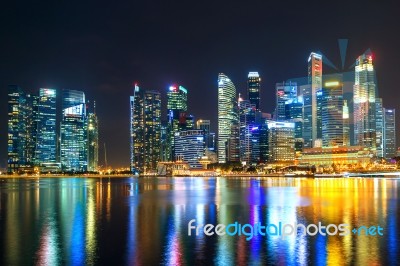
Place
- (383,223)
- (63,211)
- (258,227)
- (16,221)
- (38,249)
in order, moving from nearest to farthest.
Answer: (38,249)
(258,227)
(383,223)
(16,221)
(63,211)

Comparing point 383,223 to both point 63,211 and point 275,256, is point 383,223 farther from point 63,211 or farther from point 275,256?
point 63,211

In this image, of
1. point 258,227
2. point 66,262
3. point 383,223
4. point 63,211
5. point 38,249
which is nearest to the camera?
point 66,262

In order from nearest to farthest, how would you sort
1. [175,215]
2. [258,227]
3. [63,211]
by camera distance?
1. [258,227]
2. [175,215]
3. [63,211]

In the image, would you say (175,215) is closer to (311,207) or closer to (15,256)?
(311,207)

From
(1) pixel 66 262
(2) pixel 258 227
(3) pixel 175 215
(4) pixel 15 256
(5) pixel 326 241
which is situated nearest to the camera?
(1) pixel 66 262

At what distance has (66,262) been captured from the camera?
21719 mm

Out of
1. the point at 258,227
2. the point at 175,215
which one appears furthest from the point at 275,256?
the point at 175,215

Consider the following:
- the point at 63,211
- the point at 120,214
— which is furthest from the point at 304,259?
the point at 63,211

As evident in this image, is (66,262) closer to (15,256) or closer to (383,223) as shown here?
(15,256)

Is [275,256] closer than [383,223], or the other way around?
[275,256]

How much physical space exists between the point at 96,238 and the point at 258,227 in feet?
35.8

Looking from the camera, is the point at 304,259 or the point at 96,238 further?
the point at 96,238

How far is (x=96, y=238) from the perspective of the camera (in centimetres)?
2833

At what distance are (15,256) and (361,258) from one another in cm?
1676
